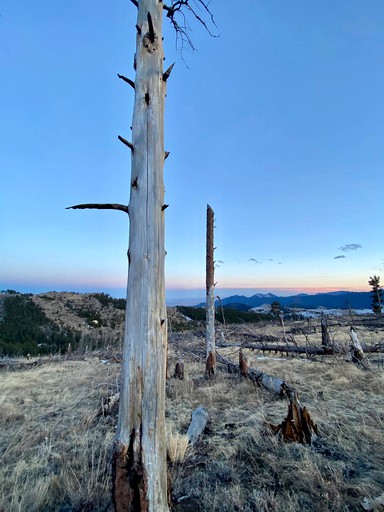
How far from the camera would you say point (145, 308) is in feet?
9.12

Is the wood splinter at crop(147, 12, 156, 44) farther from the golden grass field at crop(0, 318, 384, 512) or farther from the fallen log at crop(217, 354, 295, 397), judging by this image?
the fallen log at crop(217, 354, 295, 397)

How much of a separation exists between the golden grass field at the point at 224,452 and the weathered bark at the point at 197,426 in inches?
5.0

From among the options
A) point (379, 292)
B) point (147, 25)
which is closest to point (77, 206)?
point (147, 25)

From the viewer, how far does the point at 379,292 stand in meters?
41.4

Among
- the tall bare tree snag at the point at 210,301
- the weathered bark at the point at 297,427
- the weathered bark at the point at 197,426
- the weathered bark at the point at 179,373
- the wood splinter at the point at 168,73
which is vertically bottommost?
the weathered bark at the point at 179,373

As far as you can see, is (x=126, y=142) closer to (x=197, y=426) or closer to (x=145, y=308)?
(x=145, y=308)

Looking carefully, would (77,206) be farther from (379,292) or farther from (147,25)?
(379,292)

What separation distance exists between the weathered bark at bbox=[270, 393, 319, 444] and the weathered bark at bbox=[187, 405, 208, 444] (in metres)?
1.18

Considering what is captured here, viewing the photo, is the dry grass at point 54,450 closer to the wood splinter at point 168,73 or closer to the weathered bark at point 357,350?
the wood splinter at point 168,73

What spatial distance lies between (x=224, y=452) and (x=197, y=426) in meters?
0.88

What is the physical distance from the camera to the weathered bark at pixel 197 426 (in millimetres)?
4693

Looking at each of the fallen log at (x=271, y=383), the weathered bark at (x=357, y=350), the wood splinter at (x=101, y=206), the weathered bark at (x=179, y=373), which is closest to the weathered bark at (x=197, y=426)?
the fallen log at (x=271, y=383)

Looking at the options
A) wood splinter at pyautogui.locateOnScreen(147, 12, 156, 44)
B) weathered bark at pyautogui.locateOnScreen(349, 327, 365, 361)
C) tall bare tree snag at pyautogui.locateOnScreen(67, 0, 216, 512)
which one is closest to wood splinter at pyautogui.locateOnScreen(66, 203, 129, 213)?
tall bare tree snag at pyautogui.locateOnScreen(67, 0, 216, 512)

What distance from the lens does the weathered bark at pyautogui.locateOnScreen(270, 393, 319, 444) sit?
445 centimetres
